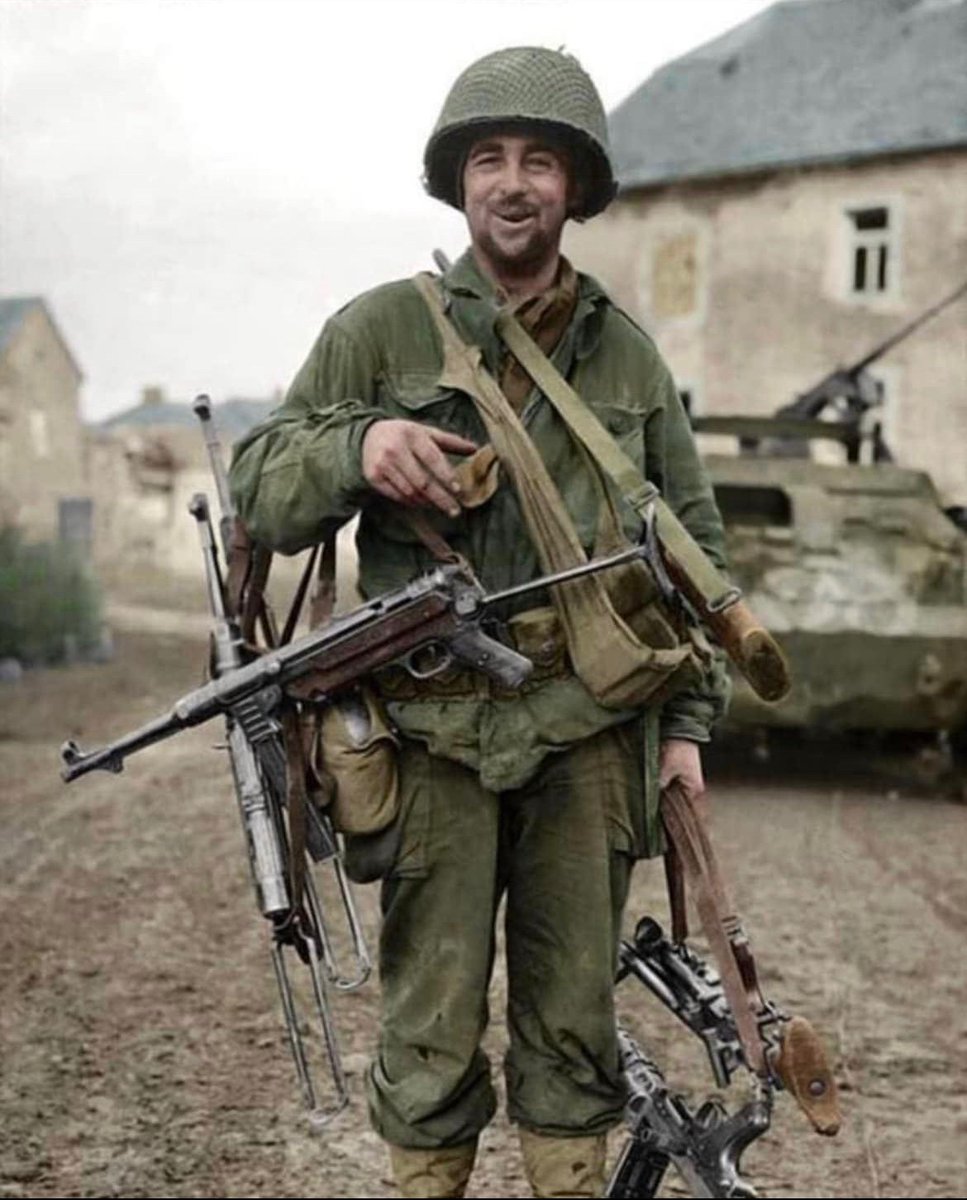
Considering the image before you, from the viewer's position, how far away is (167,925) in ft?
12.2

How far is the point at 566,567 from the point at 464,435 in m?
0.19

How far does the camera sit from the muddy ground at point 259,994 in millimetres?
2227

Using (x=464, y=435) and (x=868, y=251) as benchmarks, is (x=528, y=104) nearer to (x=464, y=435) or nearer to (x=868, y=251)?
(x=464, y=435)

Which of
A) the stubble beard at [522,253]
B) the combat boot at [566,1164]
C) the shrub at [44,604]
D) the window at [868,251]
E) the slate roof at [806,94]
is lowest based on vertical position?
the shrub at [44,604]

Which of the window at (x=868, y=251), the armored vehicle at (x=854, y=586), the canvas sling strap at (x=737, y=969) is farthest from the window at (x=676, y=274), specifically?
the canvas sling strap at (x=737, y=969)

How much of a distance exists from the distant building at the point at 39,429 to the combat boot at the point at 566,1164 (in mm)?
2817

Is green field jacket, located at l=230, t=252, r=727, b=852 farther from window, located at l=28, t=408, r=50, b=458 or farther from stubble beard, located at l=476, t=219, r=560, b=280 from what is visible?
window, located at l=28, t=408, r=50, b=458

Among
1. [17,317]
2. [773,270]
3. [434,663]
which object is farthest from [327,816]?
[773,270]

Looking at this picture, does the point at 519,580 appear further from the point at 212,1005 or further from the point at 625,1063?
the point at 212,1005

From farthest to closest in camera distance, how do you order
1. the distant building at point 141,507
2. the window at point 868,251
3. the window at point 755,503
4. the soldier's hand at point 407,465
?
1. the distant building at point 141,507
2. the window at point 868,251
3. the window at point 755,503
4. the soldier's hand at point 407,465

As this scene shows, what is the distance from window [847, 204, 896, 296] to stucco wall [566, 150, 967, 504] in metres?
0.08

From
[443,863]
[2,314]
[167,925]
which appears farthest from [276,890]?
[2,314]

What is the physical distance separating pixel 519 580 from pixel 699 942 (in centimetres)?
214

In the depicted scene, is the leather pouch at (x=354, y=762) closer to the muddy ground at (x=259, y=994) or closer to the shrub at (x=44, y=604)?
the muddy ground at (x=259, y=994)
